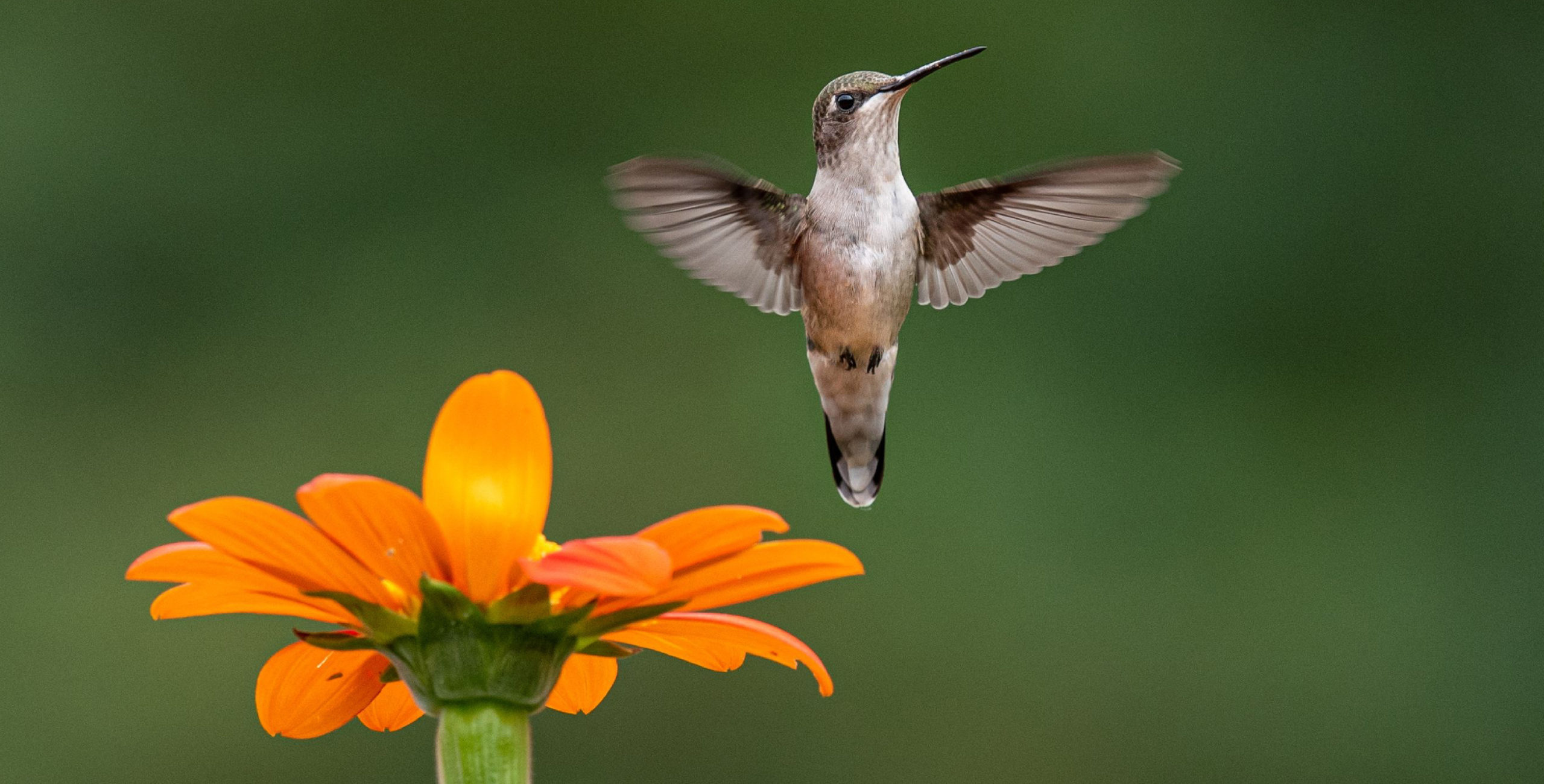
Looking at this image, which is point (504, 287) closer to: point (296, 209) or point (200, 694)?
point (296, 209)

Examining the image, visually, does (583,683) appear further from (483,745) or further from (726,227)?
(726,227)

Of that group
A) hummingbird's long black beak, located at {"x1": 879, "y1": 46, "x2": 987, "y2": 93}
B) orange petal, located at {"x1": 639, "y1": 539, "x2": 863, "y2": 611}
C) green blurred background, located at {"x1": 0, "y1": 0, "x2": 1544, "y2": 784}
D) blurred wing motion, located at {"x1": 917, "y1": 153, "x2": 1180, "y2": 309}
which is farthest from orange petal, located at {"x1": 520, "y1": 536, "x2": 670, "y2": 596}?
green blurred background, located at {"x1": 0, "y1": 0, "x2": 1544, "y2": 784}

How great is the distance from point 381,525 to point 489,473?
0.08m

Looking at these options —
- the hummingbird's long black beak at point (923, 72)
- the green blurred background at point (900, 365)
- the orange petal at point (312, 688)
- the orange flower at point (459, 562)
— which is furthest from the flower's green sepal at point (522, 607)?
the green blurred background at point (900, 365)

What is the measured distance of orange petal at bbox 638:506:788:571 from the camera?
841 mm

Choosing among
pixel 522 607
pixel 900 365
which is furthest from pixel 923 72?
pixel 900 365

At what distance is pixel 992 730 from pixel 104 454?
2.14 metres

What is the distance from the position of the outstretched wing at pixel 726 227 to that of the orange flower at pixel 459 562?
755mm

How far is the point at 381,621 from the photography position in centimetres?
92

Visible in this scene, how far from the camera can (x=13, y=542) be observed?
12.0ft

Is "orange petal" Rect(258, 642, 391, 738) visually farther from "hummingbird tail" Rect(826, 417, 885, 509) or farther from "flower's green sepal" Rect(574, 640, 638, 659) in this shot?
"hummingbird tail" Rect(826, 417, 885, 509)

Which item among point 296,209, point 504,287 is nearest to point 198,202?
point 296,209

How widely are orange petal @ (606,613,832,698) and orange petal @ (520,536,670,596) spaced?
5.1 inches

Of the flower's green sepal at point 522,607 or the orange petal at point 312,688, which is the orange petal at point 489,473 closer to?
the flower's green sepal at point 522,607
